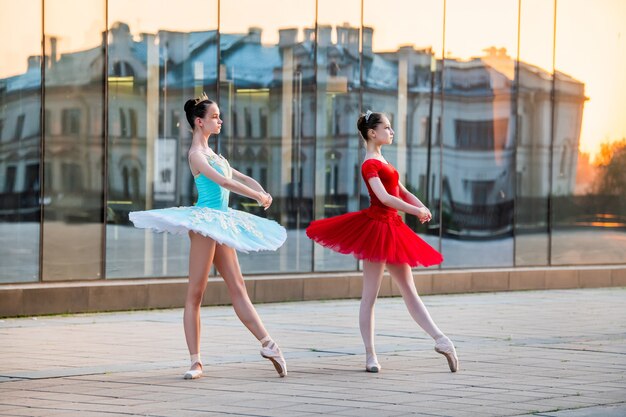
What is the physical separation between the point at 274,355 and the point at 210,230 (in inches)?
38.8

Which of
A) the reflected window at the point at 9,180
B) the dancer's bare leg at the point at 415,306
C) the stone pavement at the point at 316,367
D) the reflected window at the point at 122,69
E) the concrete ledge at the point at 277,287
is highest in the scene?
the reflected window at the point at 122,69

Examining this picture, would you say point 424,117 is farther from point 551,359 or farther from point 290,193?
point 551,359

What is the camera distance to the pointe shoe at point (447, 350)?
988 cm

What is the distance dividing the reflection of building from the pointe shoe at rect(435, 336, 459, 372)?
6552 mm

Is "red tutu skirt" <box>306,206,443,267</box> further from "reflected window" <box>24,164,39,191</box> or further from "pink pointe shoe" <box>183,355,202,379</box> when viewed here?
"reflected window" <box>24,164,39,191</box>

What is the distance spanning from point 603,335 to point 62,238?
6.07 m

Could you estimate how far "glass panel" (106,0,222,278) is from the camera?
15.9m

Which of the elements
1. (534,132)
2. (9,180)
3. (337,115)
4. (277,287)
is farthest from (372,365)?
(534,132)

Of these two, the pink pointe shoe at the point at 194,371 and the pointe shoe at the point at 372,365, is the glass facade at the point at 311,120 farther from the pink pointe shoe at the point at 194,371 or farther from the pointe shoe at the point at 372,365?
the pointe shoe at the point at 372,365

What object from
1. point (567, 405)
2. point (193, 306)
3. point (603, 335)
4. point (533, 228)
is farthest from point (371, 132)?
point (533, 228)

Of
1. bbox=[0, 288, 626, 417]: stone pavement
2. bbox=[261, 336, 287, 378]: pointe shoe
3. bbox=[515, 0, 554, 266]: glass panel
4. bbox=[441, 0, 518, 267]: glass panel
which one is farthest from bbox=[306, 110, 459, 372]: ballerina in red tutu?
bbox=[515, 0, 554, 266]: glass panel

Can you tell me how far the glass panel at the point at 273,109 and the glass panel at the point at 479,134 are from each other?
2659mm

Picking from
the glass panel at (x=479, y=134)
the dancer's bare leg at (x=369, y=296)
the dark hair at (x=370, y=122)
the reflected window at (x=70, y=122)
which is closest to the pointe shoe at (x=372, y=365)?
the dancer's bare leg at (x=369, y=296)

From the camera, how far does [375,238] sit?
394 inches
